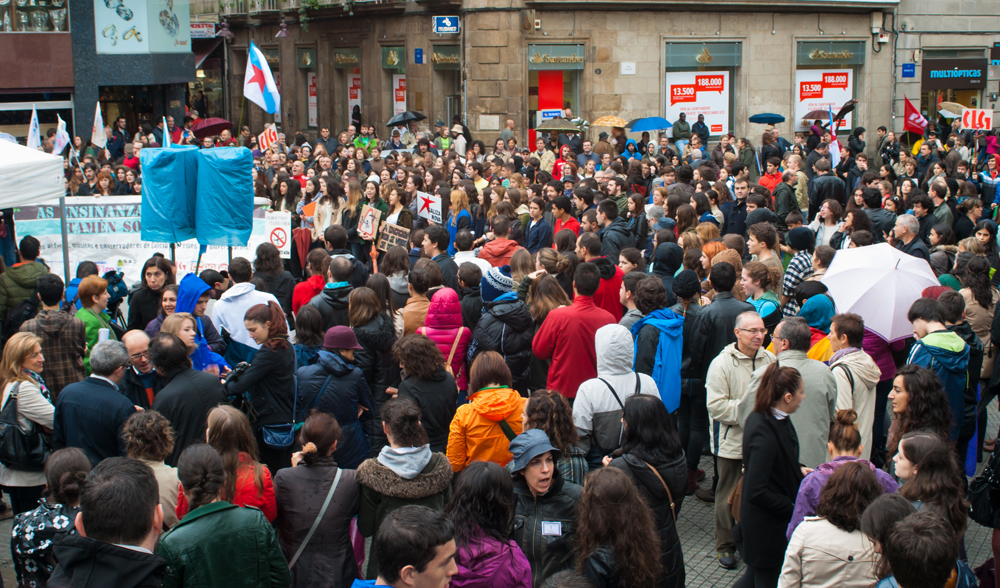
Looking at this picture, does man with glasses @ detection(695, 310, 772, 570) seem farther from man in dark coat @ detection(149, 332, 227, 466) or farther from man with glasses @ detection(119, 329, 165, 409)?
man with glasses @ detection(119, 329, 165, 409)

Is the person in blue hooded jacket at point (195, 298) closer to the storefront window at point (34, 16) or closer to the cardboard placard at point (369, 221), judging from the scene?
the cardboard placard at point (369, 221)

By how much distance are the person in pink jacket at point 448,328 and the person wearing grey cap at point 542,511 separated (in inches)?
104

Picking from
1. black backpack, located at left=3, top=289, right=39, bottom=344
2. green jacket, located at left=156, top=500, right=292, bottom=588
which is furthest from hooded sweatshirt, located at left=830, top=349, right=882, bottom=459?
black backpack, located at left=3, top=289, right=39, bottom=344

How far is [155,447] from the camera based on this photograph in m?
4.48

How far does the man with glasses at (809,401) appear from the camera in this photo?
5266 millimetres

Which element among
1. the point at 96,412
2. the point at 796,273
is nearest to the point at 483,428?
the point at 96,412

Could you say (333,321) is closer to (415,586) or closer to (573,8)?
(415,586)

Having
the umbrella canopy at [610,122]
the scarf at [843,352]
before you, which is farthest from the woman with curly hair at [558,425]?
the umbrella canopy at [610,122]

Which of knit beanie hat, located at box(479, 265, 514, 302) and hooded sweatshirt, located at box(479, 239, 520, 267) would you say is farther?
hooded sweatshirt, located at box(479, 239, 520, 267)

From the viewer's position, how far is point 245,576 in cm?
380

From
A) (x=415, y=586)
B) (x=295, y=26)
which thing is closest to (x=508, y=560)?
(x=415, y=586)

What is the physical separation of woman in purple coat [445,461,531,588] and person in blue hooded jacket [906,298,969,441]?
140 inches

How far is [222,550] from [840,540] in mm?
2637

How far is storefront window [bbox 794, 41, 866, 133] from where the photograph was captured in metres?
25.2
